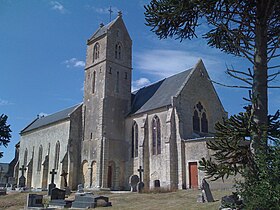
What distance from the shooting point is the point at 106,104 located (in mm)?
33281

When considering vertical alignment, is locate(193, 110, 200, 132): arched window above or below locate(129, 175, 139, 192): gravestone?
above

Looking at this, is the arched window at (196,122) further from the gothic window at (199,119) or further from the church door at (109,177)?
the church door at (109,177)

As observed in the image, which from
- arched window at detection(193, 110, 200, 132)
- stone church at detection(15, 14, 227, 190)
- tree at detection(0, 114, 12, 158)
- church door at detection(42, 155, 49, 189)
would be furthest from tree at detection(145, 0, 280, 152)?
tree at detection(0, 114, 12, 158)

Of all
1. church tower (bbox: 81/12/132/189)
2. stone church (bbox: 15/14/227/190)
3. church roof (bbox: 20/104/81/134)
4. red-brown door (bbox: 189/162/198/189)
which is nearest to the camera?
red-brown door (bbox: 189/162/198/189)

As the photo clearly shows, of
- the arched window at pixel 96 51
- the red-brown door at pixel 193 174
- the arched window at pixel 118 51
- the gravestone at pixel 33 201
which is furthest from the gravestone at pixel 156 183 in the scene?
the arched window at pixel 96 51

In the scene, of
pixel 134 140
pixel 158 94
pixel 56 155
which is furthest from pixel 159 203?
pixel 56 155

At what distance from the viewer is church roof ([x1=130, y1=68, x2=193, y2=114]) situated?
3073 centimetres

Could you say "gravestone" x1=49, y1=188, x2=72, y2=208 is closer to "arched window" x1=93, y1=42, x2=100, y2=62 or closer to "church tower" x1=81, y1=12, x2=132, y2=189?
"church tower" x1=81, y1=12, x2=132, y2=189

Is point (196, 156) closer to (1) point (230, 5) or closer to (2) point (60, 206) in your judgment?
(2) point (60, 206)

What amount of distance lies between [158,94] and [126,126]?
4.98m

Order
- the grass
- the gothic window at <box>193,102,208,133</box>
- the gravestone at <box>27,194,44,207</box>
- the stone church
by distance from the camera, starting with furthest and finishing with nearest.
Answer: the gothic window at <box>193,102,208,133</box>, the stone church, the gravestone at <box>27,194,44,207</box>, the grass

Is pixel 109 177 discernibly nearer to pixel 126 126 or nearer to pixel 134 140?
pixel 134 140

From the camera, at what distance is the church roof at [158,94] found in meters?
30.7

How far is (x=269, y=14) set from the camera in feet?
28.1
